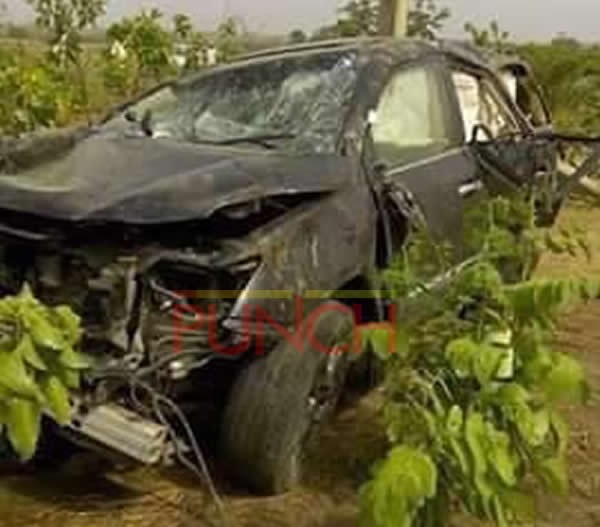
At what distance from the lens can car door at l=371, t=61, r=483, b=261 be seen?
5297 millimetres

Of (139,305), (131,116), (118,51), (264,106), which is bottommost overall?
(118,51)

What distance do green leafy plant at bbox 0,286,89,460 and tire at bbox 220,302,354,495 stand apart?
4.97ft

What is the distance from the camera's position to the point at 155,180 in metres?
4.32

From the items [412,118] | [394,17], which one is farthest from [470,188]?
[394,17]

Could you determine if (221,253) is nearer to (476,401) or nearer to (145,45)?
(476,401)

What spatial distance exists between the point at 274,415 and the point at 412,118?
2048mm

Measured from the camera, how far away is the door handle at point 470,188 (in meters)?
5.76

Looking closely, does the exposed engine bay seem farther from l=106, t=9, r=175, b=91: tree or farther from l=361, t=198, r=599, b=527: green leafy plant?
l=106, t=9, r=175, b=91: tree

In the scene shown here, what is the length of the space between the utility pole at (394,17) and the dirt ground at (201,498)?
744 centimetres

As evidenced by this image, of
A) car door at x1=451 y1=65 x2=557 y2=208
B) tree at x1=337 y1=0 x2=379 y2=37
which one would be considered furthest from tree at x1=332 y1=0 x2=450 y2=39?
car door at x1=451 y1=65 x2=557 y2=208

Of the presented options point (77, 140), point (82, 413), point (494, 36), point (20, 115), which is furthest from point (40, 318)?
point (494, 36)

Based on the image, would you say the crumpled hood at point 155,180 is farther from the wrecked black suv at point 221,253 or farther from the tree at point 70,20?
the tree at point 70,20

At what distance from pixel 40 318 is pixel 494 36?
12.0 m

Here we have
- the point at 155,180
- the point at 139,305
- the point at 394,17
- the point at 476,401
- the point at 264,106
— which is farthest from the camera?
the point at 394,17
